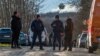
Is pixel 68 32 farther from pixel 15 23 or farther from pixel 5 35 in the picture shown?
pixel 5 35

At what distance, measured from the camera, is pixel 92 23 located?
22.9 meters

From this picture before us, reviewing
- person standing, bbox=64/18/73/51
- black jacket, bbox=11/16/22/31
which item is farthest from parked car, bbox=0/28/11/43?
person standing, bbox=64/18/73/51

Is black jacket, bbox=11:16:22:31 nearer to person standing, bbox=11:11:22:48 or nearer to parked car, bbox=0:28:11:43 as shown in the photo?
person standing, bbox=11:11:22:48

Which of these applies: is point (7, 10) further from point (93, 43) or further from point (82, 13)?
point (93, 43)

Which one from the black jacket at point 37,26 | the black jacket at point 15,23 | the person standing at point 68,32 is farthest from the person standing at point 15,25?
the person standing at point 68,32

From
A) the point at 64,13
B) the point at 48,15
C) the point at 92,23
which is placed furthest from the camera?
the point at 64,13

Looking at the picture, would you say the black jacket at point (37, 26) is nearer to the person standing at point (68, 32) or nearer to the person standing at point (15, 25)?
the person standing at point (15, 25)

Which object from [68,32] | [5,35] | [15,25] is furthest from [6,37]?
[68,32]

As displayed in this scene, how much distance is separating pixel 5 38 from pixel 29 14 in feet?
89.2

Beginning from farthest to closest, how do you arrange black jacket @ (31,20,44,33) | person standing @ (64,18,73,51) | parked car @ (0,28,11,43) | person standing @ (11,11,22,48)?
parked car @ (0,28,11,43), person standing @ (64,18,73,51), person standing @ (11,11,22,48), black jacket @ (31,20,44,33)

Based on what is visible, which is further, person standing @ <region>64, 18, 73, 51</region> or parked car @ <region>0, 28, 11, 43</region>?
parked car @ <region>0, 28, 11, 43</region>

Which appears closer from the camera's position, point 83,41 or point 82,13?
point 83,41

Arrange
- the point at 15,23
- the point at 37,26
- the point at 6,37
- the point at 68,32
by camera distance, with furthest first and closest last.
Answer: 1. the point at 6,37
2. the point at 68,32
3. the point at 15,23
4. the point at 37,26

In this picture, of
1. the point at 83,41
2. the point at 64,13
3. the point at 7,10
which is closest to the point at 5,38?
the point at 83,41
